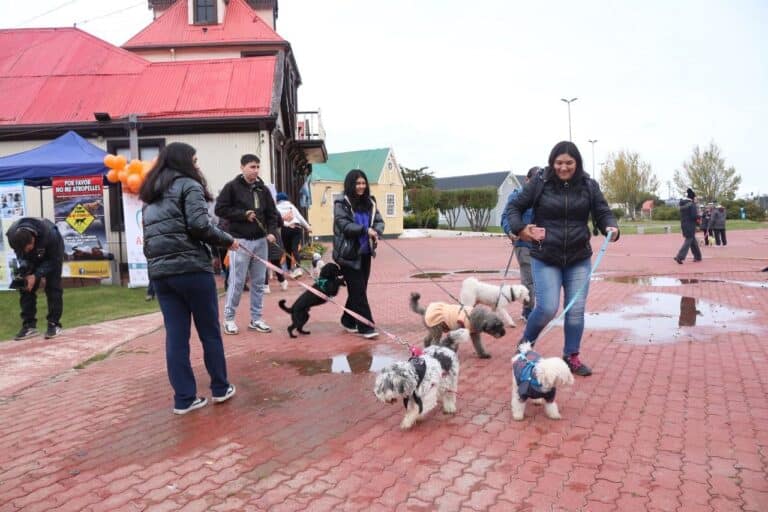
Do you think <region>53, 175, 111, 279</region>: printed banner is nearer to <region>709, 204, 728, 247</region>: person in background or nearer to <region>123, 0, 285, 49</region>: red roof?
<region>123, 0, 285, 49</region>: red roof

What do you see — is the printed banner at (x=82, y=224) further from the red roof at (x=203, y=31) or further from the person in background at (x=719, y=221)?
the person in background at (x=719, y=221)

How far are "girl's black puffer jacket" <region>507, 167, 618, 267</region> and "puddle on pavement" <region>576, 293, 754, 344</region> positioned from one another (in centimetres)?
208

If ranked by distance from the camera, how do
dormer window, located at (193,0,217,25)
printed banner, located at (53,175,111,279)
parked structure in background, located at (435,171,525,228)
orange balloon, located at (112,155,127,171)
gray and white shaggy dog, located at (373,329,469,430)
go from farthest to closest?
parked structure in background, located at (435,171,525,228), dormer window, located at (193,0,217,25), printed banner, located at (53,175,111,279), orange balloon, located at (112,155,127,171), gray and white shaggy dog, located at (373,329,469,430)

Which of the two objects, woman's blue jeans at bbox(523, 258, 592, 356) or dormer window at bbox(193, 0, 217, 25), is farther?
dormer window at bbox(193, 0, 217, 25)

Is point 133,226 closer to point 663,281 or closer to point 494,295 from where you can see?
point 494,295

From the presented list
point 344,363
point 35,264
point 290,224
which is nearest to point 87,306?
point 35,264

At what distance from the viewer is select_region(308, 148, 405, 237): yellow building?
A: 42469 mm

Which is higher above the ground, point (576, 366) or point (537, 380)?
point (537, 380)

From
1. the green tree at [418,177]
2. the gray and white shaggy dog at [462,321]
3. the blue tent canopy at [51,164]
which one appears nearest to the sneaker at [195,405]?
the gray and white shaggy dog at [462,321]

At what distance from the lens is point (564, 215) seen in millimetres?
4797

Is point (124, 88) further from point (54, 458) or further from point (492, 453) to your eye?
point (492, 453)

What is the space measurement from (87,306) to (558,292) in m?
8.55

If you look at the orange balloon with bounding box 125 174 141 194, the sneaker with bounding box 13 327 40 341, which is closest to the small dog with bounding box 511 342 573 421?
the sneaker with bounding box 13 327 40 341

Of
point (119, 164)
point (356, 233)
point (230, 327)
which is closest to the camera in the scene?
point (356, 233)
